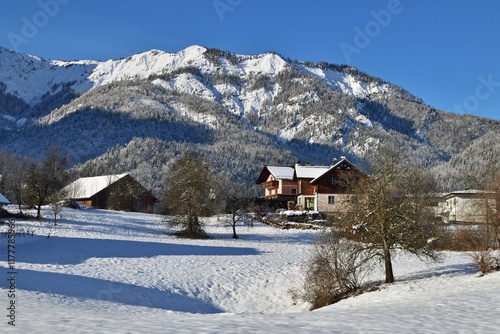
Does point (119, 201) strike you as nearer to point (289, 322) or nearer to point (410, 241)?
point (410, 241)

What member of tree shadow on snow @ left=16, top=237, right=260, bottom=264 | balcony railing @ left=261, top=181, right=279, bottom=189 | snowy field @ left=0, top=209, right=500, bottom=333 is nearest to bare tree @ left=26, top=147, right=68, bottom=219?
snowy field @ left=0, top=209, right=500, bottom=333

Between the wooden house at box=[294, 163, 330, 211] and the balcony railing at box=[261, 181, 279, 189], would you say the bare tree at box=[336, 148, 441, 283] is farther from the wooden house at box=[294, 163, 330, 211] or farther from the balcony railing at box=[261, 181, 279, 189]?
the balcony railing at box=[261, 181, 279, 189]

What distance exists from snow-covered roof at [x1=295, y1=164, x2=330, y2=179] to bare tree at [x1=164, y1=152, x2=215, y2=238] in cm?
3360

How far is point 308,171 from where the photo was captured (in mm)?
83312

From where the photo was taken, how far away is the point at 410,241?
25.3 metres

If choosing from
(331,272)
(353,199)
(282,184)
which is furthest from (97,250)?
(282,184)

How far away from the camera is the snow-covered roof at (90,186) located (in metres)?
88.1

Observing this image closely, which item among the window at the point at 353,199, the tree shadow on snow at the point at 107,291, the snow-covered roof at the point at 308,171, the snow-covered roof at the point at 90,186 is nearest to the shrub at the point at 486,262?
the window at the point at 353,199

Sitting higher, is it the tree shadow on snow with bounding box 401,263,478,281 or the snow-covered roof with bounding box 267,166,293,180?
the snow-covered roof with bounding box 267,166,293,180

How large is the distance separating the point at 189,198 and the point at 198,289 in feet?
68.9

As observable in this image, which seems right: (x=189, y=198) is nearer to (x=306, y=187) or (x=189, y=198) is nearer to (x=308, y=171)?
(x=306, y=187)

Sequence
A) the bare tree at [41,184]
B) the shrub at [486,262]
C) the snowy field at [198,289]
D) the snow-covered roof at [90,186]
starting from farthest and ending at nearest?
the snow-covered roof at [90,186] → the bare tree at [41,184] → the shrub at [486,262] → the snowy field at [198,289]

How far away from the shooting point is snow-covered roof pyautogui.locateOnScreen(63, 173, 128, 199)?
88125mm

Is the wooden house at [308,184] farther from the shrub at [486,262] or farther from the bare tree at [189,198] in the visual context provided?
the shrub at [486,262]
